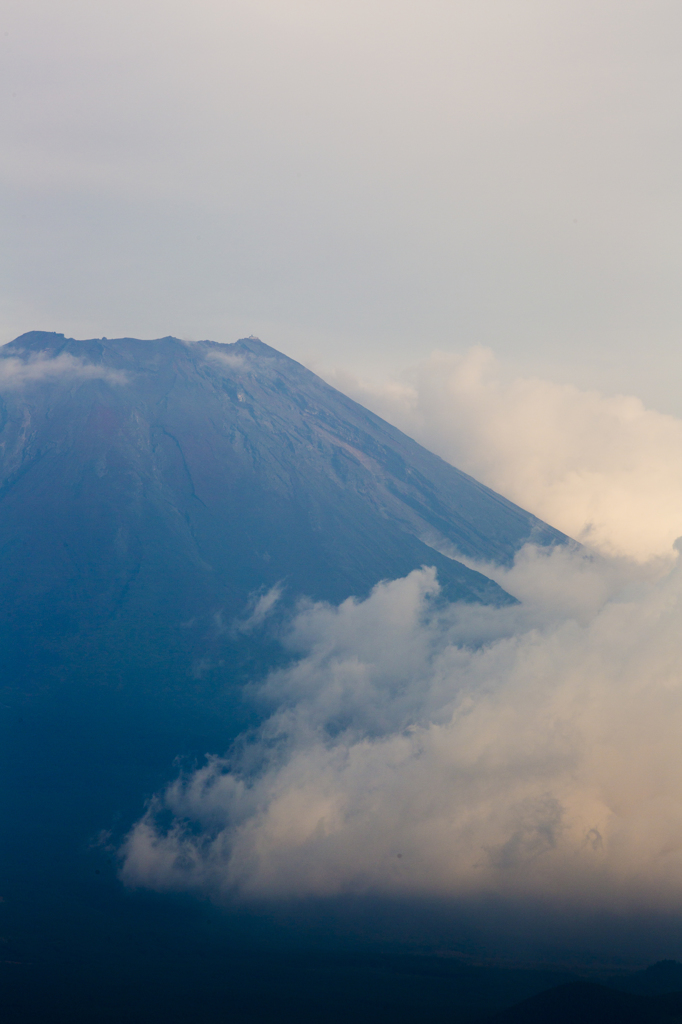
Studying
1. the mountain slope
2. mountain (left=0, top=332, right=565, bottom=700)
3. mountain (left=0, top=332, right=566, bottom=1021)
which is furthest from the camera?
the mountain slope

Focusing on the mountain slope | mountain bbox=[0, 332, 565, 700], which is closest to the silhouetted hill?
mountain bbox=[0, 332, 565, 700]

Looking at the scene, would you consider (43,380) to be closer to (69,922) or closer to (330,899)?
(69,922)

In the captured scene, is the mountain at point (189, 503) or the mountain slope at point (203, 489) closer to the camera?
the mountain at point (189, 503)

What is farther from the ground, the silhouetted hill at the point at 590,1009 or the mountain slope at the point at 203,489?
the mountain slope at the point at 203,489

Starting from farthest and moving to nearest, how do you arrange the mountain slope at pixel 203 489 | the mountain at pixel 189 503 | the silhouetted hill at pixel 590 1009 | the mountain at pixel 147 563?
1. the mountain slope at pixel 203 489
2. the mountain at pixel 189 503
3. the mountain at pixel 147 563
4. the silhouetted hill at pixel 590 1009

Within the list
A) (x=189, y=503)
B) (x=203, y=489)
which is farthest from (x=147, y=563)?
(x=203, y=489)

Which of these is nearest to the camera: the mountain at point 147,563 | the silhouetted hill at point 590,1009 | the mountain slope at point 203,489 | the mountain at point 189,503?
the silhouetted hill at point 590,1009

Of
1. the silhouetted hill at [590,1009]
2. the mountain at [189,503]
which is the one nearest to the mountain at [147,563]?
the mountain at [189,503]

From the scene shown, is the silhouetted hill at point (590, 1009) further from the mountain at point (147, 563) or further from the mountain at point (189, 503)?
the mountain at point (189, 503)

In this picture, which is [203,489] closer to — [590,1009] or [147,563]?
[147,563]

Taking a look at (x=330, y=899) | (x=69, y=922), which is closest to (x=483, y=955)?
(x=330, y=899)

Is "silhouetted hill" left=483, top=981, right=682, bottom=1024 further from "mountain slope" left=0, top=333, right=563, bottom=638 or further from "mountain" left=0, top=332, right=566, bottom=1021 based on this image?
"mountain slope" left=0, top=333, right=563, bottom=638
